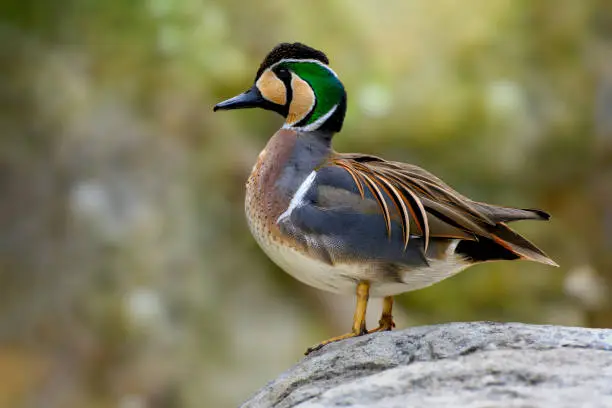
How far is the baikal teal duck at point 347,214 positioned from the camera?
1304 millimetres

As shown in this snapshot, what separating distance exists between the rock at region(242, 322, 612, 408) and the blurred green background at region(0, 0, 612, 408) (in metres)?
1.71

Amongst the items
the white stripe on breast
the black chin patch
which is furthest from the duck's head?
the white stripe on breast

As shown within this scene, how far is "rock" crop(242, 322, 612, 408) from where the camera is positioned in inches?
42.5

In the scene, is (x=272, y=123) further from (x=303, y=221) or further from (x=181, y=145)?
(x=303, y=221)

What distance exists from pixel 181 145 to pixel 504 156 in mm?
1176

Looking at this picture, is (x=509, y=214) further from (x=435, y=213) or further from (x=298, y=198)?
(x=298, y=198)

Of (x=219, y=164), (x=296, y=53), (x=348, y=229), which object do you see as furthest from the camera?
(x=219, y=164)

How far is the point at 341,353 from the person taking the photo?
131 centimetres

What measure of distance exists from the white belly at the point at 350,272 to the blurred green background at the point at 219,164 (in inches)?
65.0

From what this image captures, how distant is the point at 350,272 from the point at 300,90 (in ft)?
1.04

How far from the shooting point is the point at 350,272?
4.31 feet

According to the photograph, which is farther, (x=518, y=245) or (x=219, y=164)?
(x=219, y=164)

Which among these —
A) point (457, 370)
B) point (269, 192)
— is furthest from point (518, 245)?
point (269, 192)

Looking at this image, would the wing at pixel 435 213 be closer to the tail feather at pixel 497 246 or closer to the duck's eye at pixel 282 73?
the tail feather at pixel 497 246
